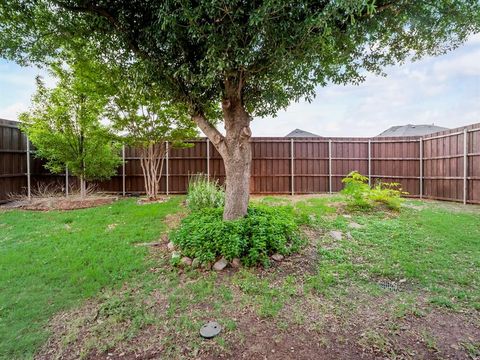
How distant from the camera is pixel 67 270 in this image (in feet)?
9.54

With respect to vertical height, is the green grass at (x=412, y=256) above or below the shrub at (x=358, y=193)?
below

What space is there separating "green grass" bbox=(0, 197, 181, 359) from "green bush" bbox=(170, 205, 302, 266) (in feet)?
2.11

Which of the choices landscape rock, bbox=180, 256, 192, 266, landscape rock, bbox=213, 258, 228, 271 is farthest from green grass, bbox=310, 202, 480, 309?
landscape rock, bbox=180, 256, 192, 266

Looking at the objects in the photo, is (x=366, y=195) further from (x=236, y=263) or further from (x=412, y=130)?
(x=412, y=130)

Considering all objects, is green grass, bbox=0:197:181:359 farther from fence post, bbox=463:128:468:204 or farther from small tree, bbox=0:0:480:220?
fence post, bbox=463:128:468:204

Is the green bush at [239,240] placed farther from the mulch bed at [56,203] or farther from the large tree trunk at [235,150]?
the mulch bed at [56,203]

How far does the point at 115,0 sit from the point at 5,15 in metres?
1.40

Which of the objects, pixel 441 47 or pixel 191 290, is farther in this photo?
pixel 441 47

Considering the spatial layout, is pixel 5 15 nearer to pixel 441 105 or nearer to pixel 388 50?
pixel 388 50

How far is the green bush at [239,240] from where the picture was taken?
9.63ft

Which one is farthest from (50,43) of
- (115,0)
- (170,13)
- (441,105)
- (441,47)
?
(441,105)

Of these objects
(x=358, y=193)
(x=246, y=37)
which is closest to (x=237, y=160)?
(x=246, y=37)

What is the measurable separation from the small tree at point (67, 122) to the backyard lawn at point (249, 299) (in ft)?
9.46

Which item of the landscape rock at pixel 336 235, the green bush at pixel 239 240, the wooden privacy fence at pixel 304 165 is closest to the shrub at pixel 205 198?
the green bush at pixel 239 240
